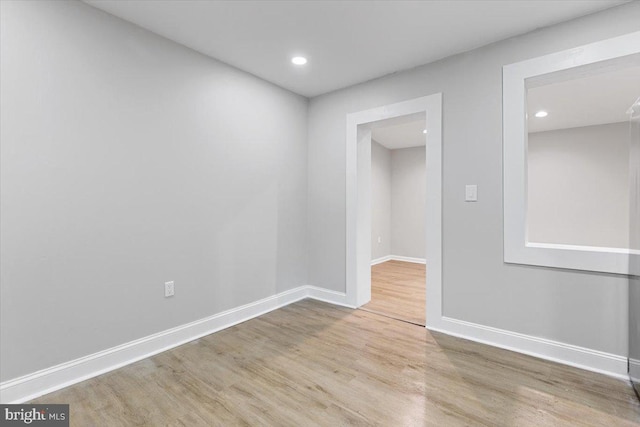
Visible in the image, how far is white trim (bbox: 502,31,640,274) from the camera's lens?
2.06 m

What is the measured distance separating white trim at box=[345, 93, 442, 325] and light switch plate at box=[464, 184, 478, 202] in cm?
21

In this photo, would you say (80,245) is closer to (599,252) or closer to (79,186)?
(79,186)

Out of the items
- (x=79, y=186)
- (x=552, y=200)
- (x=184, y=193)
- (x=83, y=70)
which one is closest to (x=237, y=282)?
(x=184, y=193)

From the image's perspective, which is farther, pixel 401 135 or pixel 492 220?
pixel 401 135

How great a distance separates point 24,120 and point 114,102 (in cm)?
51

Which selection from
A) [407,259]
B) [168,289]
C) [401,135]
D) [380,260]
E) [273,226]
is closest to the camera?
[168,289]

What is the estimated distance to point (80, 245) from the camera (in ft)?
6.45

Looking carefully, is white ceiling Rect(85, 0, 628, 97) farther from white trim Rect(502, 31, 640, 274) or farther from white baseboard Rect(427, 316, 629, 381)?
white baseboard Rect(427, 316, 629, 381)

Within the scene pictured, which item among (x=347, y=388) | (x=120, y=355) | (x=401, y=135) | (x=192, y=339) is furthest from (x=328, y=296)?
(x=401, y=135)

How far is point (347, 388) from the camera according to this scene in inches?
74.2

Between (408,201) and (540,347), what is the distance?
430 centimetres

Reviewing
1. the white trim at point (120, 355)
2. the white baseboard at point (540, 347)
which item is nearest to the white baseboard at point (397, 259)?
the white trim at point (120, 355)

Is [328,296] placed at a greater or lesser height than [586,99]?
lesser

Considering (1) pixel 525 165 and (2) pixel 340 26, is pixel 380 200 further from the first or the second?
(2) pixel 340 26
